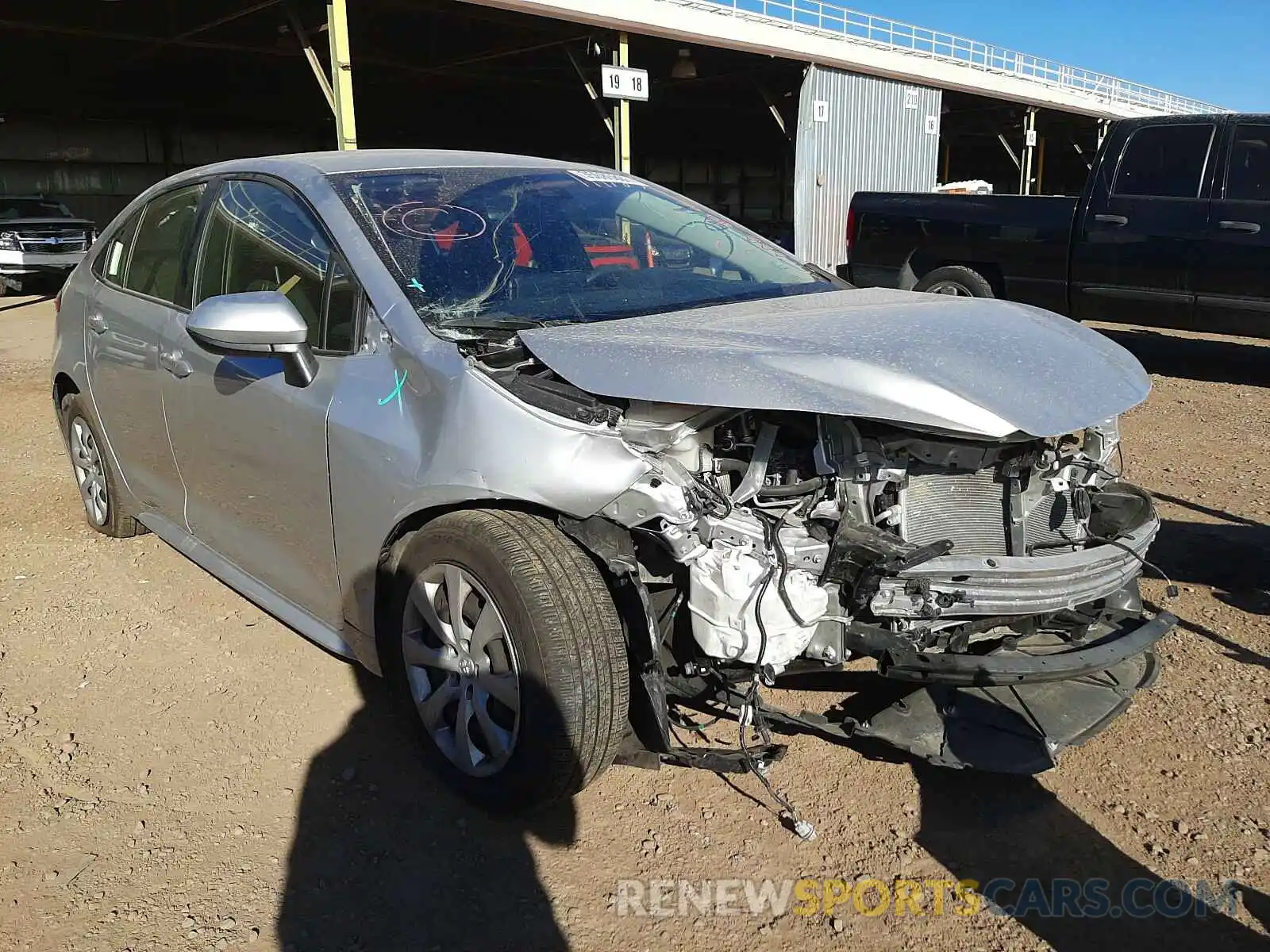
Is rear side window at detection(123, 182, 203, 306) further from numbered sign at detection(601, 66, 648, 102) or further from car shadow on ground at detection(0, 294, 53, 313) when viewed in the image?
car shadow on ground at detection(0, 294, 53, 313)

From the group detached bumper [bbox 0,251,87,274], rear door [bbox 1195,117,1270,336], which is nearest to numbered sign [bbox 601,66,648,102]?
rear door [bbox 1195,117,1270,336]

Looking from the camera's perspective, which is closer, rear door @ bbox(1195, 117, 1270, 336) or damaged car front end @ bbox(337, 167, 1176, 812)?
damaged car front end @ bbox(337, 167, 1176, 812)

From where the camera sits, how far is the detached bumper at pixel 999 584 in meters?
2.37

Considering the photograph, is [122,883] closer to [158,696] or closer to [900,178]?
[158,696]

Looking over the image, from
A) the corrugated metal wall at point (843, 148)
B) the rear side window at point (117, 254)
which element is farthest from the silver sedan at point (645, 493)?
the corrugated metal wall at point (843, 148)

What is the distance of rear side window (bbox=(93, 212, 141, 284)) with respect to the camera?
4.07 m

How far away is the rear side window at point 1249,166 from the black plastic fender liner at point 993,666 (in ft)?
20.7

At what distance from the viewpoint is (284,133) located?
2689 centimetres

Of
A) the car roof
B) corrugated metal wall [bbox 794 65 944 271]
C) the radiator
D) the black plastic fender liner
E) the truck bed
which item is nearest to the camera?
the black plastic fender liner

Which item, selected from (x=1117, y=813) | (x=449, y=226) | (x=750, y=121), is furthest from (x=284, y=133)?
(x=1117, y=813)

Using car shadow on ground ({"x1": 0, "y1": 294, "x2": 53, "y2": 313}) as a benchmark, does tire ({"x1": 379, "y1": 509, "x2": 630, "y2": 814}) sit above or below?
above

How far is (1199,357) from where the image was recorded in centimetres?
913

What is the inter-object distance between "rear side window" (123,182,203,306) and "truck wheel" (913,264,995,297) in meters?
6.34

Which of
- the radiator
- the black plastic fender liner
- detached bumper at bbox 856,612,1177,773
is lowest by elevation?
detached bumper at bbox 856,612,1177,773
